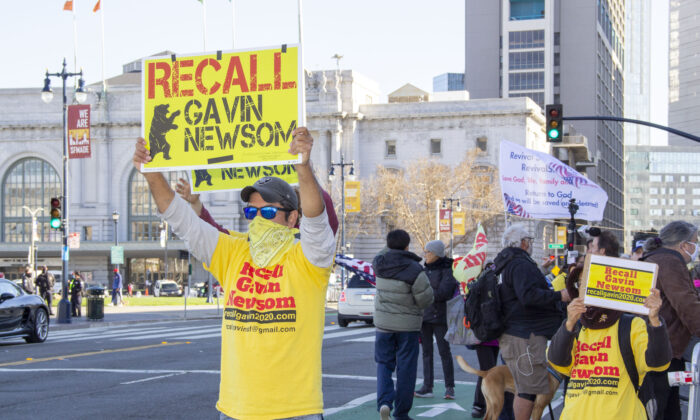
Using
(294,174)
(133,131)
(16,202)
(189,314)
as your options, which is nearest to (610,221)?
(133,131)

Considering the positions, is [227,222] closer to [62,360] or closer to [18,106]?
[18,106]

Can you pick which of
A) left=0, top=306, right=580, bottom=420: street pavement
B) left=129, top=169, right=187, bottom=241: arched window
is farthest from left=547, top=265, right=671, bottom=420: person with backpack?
left=129, top=169, right=187, bottom=241: arched window

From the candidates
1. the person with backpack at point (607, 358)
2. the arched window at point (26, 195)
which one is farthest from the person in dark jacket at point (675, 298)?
the arched window at point (26, 195)

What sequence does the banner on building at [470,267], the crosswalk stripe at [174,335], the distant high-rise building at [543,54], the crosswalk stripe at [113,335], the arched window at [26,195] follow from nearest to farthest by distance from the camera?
the banner on building at [470,267], the crosswalk stripe at [113,335], the crosswalk stripe at [174,335], the arched window at [26,195], the distant high-rise building at [543,54]

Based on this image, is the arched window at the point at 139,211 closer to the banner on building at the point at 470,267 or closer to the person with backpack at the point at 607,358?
the banner on building at the point at 470,267

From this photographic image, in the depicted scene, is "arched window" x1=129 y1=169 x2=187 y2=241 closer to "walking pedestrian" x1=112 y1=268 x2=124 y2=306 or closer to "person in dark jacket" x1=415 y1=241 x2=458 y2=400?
"walking pedestrian" x1=112 y1=268 x2=124 y2=306

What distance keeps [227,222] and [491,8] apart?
42.5 metres

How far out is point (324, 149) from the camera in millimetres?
83062

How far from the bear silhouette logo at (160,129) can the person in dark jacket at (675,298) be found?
139 inches

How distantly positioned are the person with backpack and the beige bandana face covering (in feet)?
5.74

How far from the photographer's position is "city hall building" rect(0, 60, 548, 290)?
8244 cm

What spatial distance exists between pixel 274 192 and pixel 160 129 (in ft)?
3.95

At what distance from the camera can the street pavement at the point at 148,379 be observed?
10.4 metres

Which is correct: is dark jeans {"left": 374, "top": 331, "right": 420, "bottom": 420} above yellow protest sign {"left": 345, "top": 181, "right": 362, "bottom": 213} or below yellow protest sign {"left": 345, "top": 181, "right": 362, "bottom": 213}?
below
